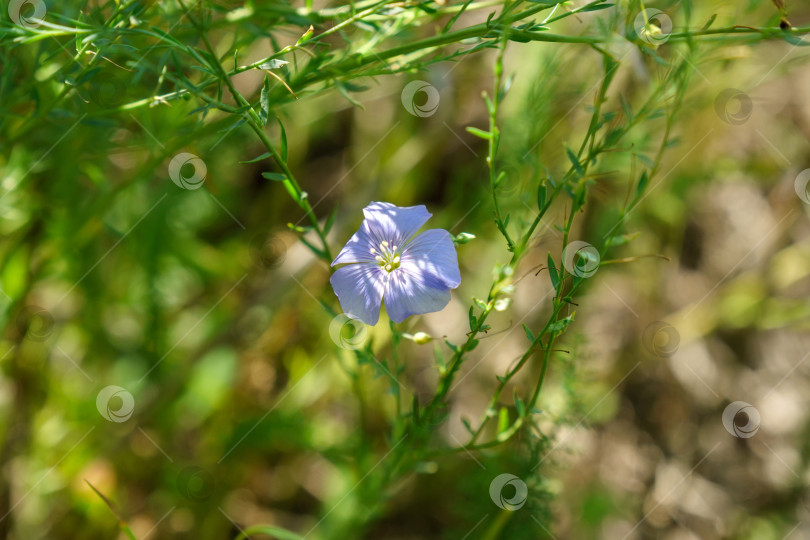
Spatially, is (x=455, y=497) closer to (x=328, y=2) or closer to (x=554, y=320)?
(x=554, y=320)
